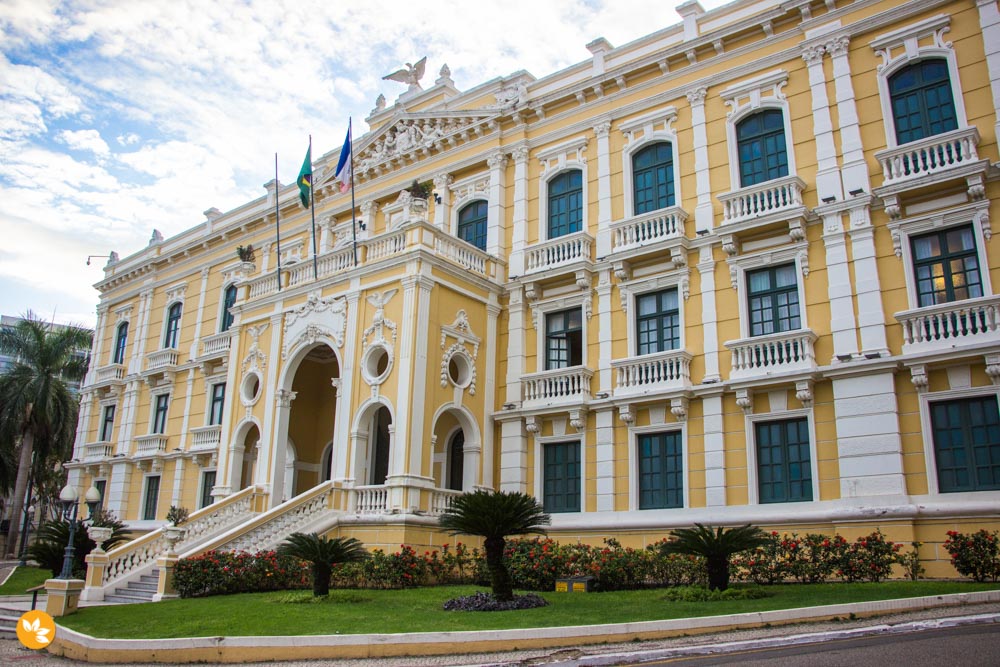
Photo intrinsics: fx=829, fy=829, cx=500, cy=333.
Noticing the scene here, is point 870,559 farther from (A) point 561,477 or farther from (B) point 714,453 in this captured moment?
→ (A) point 561,477

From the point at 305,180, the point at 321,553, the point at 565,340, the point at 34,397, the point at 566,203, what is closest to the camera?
the point at 321,553

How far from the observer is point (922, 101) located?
18609mm

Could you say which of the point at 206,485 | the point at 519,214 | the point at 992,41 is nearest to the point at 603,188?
the point at 519,214

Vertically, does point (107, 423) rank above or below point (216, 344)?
below

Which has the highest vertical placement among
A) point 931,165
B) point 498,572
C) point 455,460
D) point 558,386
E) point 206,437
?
point 931,165

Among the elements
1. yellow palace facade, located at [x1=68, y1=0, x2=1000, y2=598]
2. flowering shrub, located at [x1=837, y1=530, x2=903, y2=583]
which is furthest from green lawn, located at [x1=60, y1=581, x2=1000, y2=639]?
yellow palace facade, located at [x1=68, y1=0, x2=1000, y2=598]

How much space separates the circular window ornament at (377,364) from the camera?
2175 centimetres

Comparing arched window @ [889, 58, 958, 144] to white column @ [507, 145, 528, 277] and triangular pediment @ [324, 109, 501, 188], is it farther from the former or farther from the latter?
triangular pediment @ [324, 109, 501, 188]

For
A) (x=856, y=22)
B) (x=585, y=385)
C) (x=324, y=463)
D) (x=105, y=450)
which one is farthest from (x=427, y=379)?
(x=105, y=450)

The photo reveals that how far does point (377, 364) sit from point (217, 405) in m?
12.2

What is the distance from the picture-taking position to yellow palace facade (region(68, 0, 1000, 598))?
17.2 m

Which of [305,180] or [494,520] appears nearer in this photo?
[494,520]

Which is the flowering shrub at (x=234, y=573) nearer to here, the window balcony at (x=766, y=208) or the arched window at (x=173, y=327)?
the window balcony at (x=766, y=208)

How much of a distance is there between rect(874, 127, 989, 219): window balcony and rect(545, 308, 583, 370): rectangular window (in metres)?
8.37
